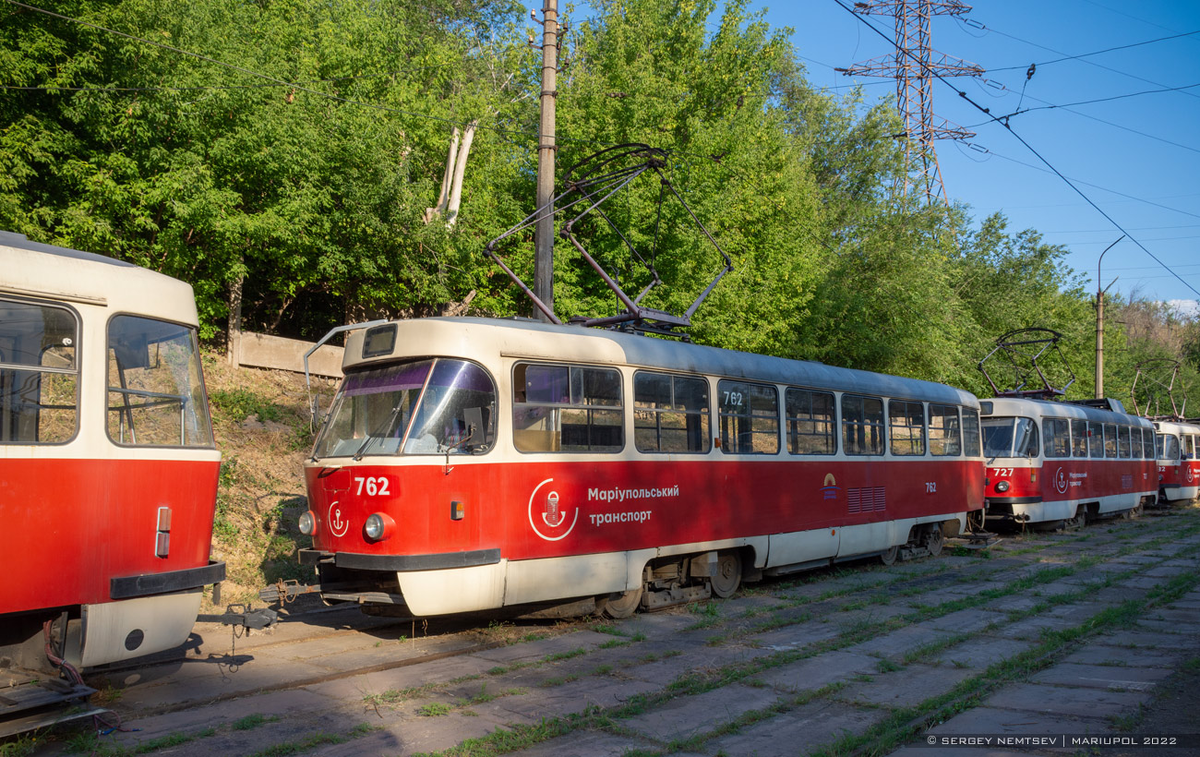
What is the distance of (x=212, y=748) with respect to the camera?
5477 millimetres

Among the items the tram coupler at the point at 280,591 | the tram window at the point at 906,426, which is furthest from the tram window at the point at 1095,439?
the tram coupler at the point at 280,591

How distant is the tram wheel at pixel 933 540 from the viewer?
16234 millimetres

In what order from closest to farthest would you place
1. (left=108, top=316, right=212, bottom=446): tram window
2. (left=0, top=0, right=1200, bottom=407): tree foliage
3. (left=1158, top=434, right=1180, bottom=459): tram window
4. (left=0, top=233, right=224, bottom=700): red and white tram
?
1. (left=0, top=233, right=224, bottom=700): red and white tram
2. (left=108, top=316, right=212, bottom=446): tram window
3. (left=0, top=0, right=1200, bottom=407): tree foliage
4. (left=1158, top=434, right=1180, bottom=459): tram window

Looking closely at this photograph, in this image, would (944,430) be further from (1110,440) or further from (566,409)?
(1110,440)

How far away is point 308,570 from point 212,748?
6.27 meters

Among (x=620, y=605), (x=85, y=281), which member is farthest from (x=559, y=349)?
(x=85, y=281)

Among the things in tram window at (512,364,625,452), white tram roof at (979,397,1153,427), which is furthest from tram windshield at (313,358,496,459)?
white tram roof at (979,397,1153,427)

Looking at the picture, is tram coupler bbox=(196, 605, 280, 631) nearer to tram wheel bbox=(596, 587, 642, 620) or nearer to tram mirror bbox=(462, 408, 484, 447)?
tram mirror bbox=(462, 408, 484, 447)

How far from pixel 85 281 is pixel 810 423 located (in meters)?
9.42

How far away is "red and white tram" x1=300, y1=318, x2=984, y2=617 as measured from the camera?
322 inches

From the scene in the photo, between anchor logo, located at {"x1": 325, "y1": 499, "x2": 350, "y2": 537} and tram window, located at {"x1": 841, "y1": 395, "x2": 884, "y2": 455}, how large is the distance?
7.88 meters

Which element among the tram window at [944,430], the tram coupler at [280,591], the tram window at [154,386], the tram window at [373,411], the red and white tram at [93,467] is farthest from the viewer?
the tram window at [944,430]

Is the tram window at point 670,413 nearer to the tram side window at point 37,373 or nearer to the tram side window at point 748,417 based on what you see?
the tram side window at point 748,417

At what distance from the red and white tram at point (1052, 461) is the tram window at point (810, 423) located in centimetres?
850
